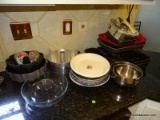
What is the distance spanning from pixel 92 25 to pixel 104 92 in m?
0.51

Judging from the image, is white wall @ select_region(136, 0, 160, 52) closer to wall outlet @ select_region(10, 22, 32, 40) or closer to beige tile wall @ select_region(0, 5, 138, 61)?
beige tile wall @ select_region(0, 5, 138, 61)

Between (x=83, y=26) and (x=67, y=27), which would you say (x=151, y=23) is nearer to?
(x=83, y=26)

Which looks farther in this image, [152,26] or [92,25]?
[152,26]

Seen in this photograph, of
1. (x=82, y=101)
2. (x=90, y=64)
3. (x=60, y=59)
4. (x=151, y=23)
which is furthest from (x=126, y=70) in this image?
(x=151, y=23)

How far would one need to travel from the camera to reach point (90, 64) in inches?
30.2

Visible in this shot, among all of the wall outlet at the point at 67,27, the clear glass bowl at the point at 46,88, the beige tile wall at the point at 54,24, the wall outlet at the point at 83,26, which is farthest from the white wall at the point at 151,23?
the clear glass bowl at the point at 46,88

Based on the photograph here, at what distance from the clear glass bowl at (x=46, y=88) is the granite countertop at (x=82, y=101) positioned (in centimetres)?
3

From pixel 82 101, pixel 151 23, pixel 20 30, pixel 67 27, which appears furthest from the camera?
pixel 151 23

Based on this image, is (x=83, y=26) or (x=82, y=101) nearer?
(x=82, y=101)

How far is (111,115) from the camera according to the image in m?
0.57

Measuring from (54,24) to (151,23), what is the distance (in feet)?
4.95

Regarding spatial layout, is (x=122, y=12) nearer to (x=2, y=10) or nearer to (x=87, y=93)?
(x=87, y=93)

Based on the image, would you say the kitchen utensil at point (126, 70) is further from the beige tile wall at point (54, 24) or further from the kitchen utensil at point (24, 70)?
the kitchen utensil at point (24, 70)

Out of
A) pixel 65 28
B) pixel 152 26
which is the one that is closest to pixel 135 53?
pixel 65 28
